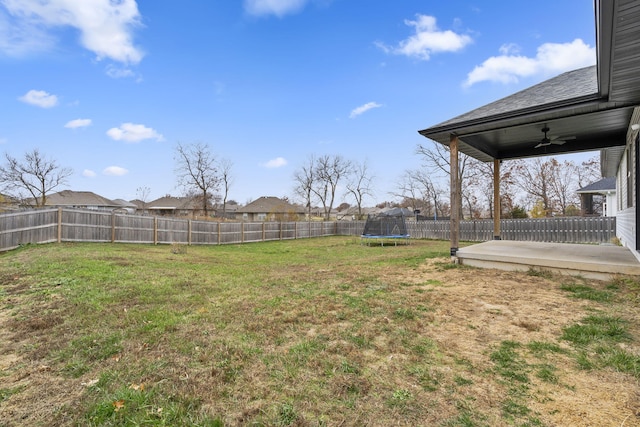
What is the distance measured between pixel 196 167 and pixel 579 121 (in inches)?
1174

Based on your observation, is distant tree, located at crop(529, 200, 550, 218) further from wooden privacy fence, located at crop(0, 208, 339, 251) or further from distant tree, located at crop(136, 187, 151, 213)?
distant tree, located at crop(136, 187, 151, 213)

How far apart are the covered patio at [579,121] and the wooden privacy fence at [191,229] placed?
18.6 ft

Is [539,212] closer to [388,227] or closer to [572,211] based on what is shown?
[572,211]

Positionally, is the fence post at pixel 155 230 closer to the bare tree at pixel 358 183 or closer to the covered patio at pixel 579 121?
the covered patio at pixel 579 121

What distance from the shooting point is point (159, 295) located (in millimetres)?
4348

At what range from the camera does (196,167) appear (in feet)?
97.6

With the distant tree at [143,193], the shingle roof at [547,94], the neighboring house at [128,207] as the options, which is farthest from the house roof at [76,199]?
the shingle roof at [547,94]

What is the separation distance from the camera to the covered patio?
298cm

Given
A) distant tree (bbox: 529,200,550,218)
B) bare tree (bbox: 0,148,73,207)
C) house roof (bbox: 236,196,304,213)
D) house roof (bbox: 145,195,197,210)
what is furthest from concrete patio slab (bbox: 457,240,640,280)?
house roof (bbox: 145,195,197,210)

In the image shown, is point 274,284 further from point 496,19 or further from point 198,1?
point 496,19

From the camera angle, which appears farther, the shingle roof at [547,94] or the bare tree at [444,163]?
the bare tree at [444,163]

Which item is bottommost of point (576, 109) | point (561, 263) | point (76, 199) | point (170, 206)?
point (561, 263)

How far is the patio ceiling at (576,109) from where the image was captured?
2795 millimetres

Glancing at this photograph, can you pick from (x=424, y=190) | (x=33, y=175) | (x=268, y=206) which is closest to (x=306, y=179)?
(x=268, y=206)
